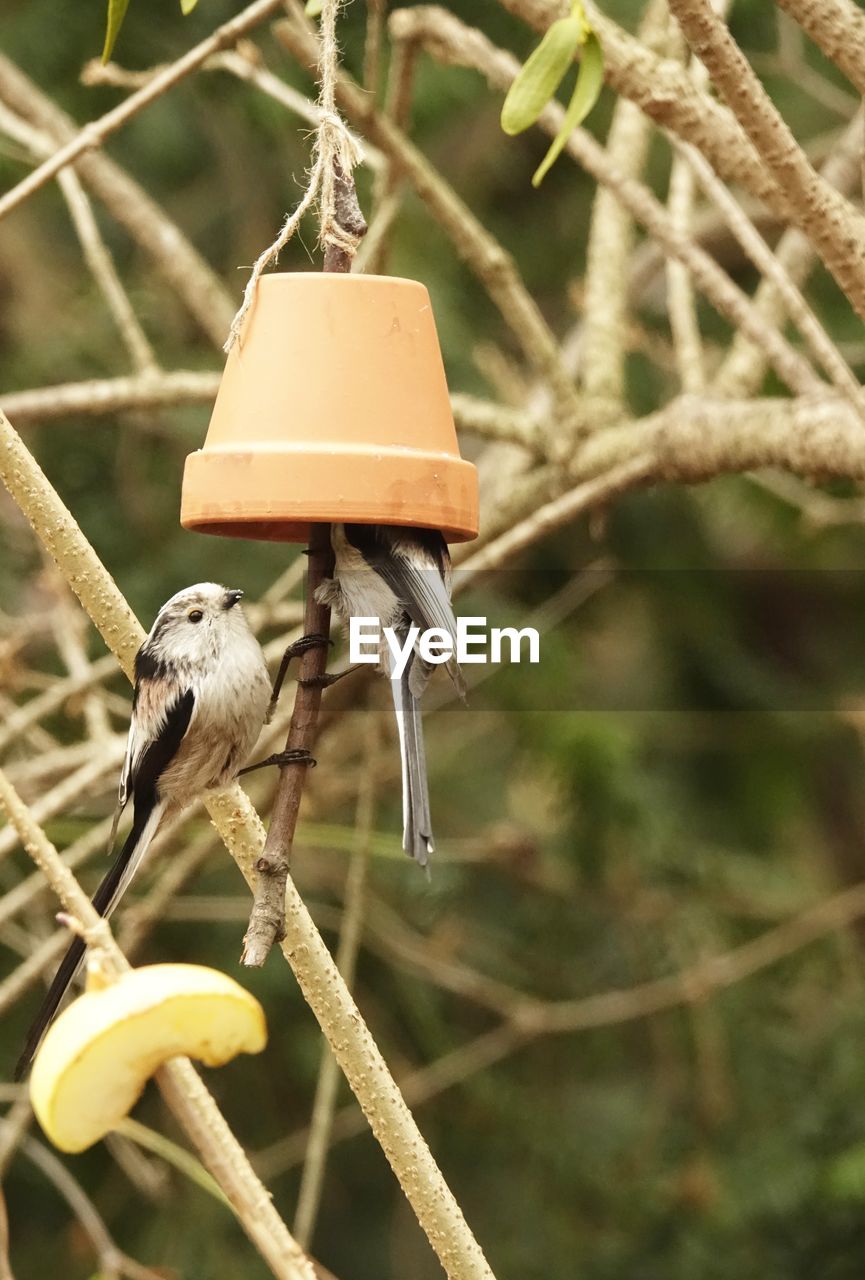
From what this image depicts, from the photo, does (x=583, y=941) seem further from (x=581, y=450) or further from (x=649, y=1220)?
(x=581, y=450)

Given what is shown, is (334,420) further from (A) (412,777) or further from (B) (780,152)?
(B) (780,152)

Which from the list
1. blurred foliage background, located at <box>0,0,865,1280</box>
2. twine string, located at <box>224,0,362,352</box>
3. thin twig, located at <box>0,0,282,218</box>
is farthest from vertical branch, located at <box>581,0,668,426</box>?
twine string, located at <box>224,0,362,352</box>

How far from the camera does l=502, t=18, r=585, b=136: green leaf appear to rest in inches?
55.9

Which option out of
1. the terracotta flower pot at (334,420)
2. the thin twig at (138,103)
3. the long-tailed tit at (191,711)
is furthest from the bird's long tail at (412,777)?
the thin twig at (138,103)

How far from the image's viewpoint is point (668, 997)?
3.81 meters

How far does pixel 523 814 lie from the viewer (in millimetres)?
4699

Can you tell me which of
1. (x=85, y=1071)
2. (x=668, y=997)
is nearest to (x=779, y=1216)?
(x=668, y=997)

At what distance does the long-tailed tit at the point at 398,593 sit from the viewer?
55.8 inches

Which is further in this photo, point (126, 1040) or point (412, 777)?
point (412, 777)

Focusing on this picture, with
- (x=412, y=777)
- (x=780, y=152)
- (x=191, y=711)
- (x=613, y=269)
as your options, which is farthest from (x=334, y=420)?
(x=613, y=269)

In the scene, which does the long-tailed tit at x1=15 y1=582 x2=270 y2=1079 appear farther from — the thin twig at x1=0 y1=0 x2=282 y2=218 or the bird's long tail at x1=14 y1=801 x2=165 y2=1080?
the thin twig at x1=0 y1=0 x2=282 y2=218

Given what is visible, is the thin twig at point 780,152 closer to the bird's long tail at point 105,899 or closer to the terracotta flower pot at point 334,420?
the terracotta flower pot at point 334,420

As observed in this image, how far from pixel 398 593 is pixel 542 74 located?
17.5 inches

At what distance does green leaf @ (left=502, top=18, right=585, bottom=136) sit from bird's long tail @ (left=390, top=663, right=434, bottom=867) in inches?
18.1
